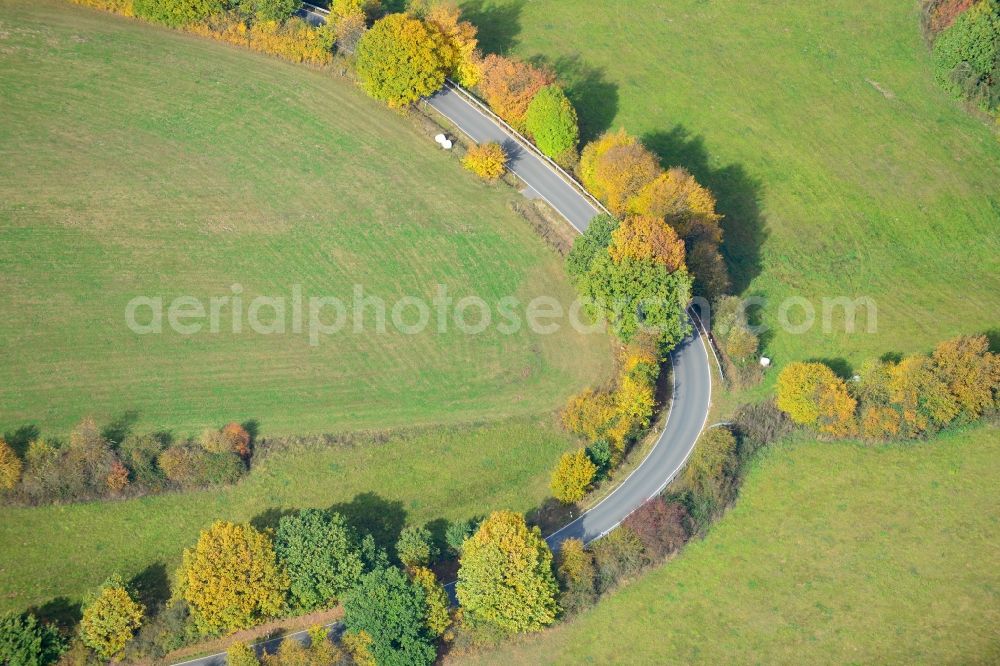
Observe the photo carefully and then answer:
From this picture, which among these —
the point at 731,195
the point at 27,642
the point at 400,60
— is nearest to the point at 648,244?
the point at 731,195

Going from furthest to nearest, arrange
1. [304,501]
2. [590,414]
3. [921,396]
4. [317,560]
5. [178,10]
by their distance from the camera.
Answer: [178,10] < [921,396] < [590,414] < [304,501] < [317,560]

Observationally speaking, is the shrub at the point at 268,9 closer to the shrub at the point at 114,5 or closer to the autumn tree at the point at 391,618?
the shrub at the point at 114,5

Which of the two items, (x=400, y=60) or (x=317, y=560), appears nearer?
(x=317, y=560)

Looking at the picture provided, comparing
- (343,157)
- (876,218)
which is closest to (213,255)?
(343,157)

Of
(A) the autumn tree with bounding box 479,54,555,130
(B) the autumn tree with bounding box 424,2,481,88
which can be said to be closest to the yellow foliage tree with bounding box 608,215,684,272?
(A) the autumn tree with bounding box 479,54,555,130

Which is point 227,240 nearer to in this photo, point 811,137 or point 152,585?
point 152,585

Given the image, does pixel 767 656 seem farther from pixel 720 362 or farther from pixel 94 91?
pixel 94 91
